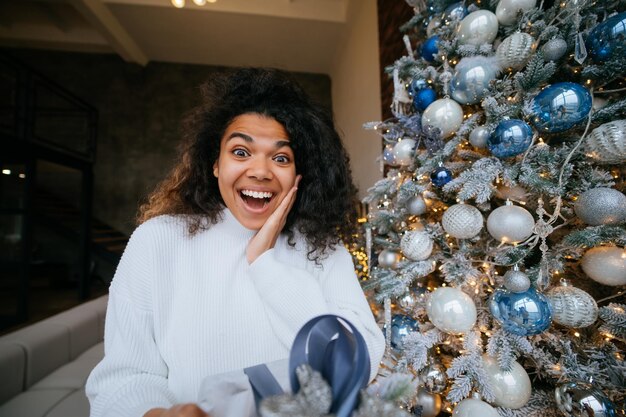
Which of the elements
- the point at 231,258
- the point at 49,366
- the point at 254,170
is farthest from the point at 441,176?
the point at 49,366

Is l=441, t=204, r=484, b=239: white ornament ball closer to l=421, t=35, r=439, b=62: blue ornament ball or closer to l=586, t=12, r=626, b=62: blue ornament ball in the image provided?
l=586, t=12, r=626, b=62: blue ornament ball

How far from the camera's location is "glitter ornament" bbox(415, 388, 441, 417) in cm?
117

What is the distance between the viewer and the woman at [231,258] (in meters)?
0.75

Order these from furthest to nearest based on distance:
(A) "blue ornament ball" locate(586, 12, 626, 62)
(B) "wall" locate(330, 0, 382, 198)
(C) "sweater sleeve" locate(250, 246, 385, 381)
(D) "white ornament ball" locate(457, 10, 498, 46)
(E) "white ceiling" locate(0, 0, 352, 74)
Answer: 1. (E) "white ceiling" locate(0, 0, 352, 74)
2. (B) "wall" locate(330, 0, 382, 198)
3. (D) "white ornament ball" locate(457, 10, 498, 46)
4. (A) "blue ornament ball" locate(586, 12, 626, 62)
5. (C) "sweater sleeve" locate(250, 246, 385, 381)

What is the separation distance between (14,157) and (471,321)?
191 inches

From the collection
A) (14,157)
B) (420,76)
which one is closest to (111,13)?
(14,157)

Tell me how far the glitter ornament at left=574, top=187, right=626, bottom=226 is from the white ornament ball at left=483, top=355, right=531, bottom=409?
20.5 inches

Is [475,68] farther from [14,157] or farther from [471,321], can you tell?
[14,157]

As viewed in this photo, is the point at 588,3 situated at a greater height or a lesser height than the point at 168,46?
lesser

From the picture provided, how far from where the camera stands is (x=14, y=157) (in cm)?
348

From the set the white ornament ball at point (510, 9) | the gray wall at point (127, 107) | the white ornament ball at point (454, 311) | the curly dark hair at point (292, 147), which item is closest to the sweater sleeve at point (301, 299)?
the curly dark hair at point (292, 147)

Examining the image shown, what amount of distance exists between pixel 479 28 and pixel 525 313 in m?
1.02

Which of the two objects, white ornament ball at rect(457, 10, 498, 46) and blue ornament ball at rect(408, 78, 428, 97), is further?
blue ornament ball at rect(408, 78, 428, 97)

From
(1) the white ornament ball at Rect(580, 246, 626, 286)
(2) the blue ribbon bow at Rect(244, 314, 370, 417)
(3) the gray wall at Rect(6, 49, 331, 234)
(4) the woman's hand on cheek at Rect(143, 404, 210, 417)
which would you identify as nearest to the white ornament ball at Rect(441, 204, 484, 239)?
(1) the white ornament ball at Rect(580, 246, 626, 286)
